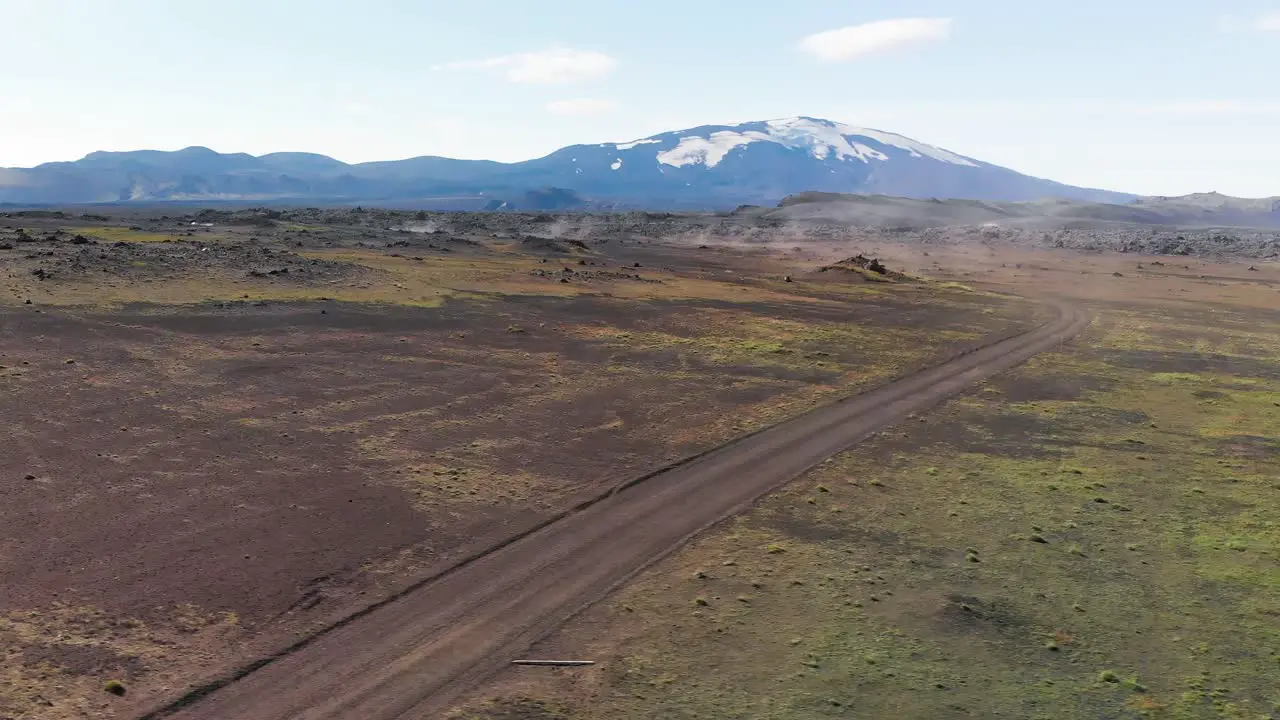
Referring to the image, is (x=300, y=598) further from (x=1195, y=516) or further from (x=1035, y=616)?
(x=1195, y=516)

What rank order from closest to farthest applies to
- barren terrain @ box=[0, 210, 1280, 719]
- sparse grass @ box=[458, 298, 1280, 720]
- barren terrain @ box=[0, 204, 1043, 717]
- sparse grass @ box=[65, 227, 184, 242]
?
sparse grass @ box=[458, 298, 1280, 720] → barren terrain @ box=[0, 210, 1280, 719] → barren terrain @ box=[0, 204, 1043, 717] → sparse grass @ box=[65, 227, 184, 242]

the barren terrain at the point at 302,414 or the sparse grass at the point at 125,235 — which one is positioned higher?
the sparse grass at the point at 125,235

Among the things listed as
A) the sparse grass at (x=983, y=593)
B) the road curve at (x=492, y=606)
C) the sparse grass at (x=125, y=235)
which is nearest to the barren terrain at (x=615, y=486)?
the sparse grass at (x=983, y=593)

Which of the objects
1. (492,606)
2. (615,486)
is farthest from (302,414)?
(492,606)

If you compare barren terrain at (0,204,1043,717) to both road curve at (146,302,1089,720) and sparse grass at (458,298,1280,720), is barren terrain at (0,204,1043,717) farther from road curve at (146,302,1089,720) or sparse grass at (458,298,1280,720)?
sparse grass at (458,298,1280,720)

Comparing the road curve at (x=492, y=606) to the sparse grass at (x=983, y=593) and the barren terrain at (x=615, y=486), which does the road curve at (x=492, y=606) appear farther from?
the sparse grass at (x=983, y=593)

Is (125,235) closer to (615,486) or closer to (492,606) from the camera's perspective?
(615,486)

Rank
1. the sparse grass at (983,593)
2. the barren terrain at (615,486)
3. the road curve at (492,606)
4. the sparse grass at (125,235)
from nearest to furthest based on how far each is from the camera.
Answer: the road curve at (492,606)
the sparse grass at (983,593)
the barren terrain at (615,486)
the sparse grass at (125,235)

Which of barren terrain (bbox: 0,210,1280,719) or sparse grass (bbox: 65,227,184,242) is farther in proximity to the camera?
sparse grass (bbox: 65,227,184,242)

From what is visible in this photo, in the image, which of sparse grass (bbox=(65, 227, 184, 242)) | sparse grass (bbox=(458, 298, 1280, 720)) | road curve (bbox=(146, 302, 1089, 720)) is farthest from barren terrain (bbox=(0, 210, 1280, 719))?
sparse grass (bbox=(65, 227, 184, 242))

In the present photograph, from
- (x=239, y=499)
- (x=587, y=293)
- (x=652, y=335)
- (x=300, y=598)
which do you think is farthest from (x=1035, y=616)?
(x=587, y=293)
